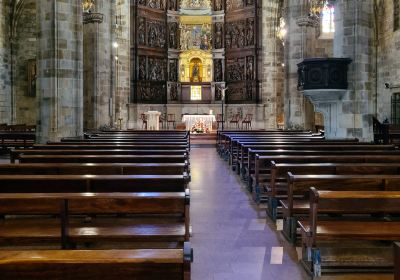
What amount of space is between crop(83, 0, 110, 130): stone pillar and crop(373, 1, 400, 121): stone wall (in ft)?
49.8

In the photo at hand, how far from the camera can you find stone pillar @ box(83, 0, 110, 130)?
2181cm

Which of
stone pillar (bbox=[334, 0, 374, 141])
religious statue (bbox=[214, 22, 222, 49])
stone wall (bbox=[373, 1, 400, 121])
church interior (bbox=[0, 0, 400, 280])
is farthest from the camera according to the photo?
religious statue (bbox=[214, 22, 222, 49])

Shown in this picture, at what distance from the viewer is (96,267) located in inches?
102

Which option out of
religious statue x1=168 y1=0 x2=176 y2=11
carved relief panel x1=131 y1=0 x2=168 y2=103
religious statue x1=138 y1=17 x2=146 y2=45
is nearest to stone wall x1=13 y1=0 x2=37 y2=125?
carved relief panel x1=131 y1=0 x2=168 y2=103

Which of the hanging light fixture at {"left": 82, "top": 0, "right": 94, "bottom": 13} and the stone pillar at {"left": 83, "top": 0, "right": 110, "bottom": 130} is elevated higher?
the hanging light fixture at {"left": 82, "top": 0, "right": 94, "bottom": 13}

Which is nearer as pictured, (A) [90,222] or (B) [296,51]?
(A) [90,222]

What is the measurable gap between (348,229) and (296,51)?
19.0m

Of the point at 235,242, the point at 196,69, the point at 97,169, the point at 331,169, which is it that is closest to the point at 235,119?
the point at 196,69

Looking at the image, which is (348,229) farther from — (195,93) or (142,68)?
(195,93)

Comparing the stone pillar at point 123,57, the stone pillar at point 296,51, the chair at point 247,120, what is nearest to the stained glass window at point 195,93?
the chair at point 247,120

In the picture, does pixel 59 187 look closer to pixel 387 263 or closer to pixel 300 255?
pixel 300 255

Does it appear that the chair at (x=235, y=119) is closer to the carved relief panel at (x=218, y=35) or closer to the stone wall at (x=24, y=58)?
the carved relief panel at (x=218, y=35)

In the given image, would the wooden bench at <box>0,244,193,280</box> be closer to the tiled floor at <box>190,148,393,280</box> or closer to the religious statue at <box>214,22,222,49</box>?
the tiled floor at <box>190,148,393,280</box>

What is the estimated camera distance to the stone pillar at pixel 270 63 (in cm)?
3328
